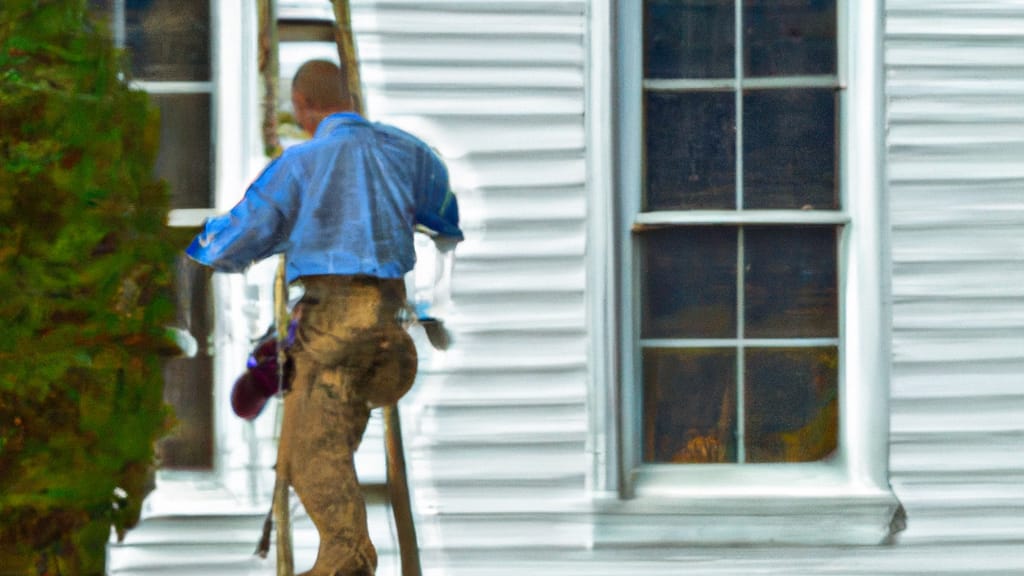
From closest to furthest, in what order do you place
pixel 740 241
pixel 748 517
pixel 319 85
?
pixel 319 85, pixel 748 517, pixel 740 241

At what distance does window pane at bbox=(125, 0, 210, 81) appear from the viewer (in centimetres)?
509

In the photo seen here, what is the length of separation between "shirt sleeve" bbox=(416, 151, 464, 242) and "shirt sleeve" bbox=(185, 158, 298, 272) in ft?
1.33

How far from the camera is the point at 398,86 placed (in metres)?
5.04

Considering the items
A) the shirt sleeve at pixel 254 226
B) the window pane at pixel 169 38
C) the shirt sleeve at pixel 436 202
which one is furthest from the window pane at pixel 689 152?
the window pane at pixel 169 38

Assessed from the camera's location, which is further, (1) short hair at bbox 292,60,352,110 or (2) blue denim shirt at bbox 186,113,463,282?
(1) short hair at bbox 292,60,352,110

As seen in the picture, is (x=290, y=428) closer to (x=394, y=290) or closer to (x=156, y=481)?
(x=394, y=290)

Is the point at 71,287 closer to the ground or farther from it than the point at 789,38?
closer to the ground

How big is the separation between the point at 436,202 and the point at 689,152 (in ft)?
3.76

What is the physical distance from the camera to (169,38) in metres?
5.10

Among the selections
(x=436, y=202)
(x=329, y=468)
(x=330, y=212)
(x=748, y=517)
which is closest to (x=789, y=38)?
(x=436, y=202)

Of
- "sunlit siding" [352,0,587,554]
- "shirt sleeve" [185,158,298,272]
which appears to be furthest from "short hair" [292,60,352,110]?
"sunlit siding" [352,0,587,554]

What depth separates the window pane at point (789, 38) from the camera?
203 inches

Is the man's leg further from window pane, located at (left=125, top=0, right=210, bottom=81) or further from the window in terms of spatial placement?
window pane, located at (left=125, top=0, right=210, bottom=81)

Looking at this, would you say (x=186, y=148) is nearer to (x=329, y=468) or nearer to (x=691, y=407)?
(x=329, y=468)
